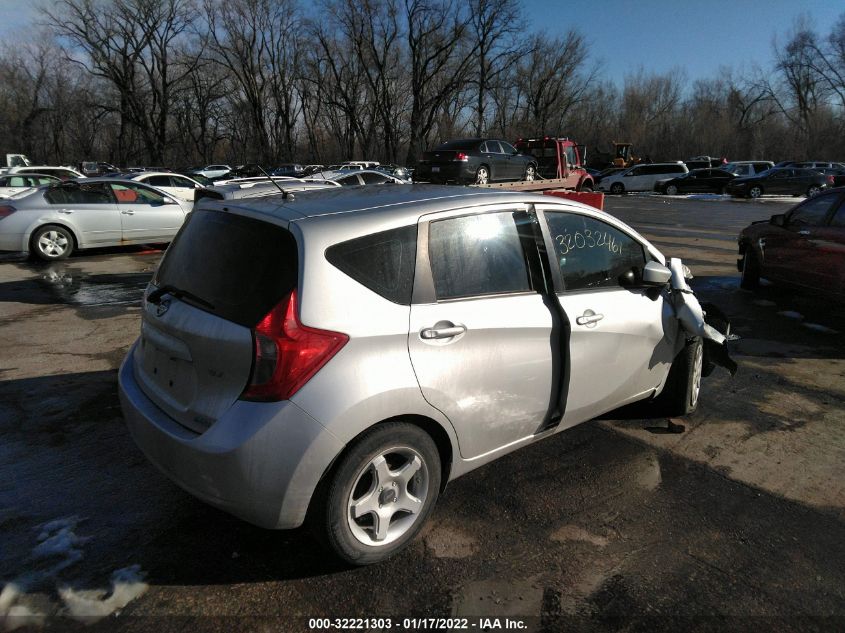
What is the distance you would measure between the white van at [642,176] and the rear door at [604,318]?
35.1 m

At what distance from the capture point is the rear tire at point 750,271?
27.6 feet

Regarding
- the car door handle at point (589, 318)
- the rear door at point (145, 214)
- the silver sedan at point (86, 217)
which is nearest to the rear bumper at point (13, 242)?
the silver sedan at point (86, 217)

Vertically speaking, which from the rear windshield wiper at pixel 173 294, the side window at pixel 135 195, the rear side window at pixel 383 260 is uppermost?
the side window at pixel 135 195

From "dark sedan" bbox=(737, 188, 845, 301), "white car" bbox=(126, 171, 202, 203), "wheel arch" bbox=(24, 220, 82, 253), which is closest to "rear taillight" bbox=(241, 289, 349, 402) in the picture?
"dark sedan" bbox=(737, 188, 845, 301)

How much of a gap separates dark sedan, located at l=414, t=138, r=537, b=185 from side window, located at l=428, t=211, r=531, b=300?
45.4ft

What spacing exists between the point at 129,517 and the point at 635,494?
106 inches

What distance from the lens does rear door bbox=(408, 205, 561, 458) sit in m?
2.70

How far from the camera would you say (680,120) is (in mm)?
68688

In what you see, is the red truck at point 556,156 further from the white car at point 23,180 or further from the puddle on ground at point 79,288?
the white car at point 23,180

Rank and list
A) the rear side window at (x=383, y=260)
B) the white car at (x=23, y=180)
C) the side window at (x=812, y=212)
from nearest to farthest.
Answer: the rear side window at (x=383, y=260) < the side window at (x=812, y=212) < the white car at (x=23, y=180)

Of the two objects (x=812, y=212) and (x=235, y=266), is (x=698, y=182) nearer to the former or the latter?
(x=812, y=212)

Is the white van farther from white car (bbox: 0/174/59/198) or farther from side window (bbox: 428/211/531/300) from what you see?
side window (bbox: 428/211/531/300)

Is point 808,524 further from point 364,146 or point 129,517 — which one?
point 364,146

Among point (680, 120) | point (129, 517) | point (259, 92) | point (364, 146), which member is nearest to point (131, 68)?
point (259, 92)
